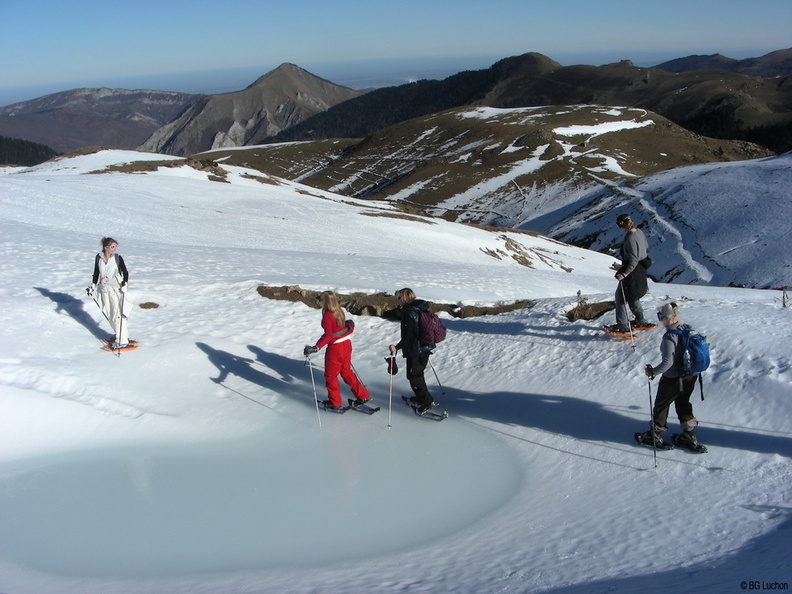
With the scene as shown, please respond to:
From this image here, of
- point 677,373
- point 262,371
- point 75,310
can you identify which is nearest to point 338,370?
point 262,371

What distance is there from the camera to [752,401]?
9.19 m

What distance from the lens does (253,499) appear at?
8.26m

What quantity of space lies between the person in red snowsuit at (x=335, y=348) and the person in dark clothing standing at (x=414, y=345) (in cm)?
96

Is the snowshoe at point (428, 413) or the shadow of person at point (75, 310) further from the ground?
the shadow of person at point (75, 310)

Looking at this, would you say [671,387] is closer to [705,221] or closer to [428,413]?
[428,413]

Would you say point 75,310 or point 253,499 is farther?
point 75,310

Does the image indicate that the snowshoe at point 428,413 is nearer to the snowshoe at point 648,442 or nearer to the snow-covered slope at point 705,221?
the snowshoe at point 648,442

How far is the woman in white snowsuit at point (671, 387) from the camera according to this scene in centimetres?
831

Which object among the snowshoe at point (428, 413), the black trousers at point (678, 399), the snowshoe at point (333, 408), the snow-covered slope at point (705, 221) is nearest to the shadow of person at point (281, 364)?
the snowshoe at point (333, 408)

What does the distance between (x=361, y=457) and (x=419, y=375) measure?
1983 mm

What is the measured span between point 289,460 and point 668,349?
6090 mm

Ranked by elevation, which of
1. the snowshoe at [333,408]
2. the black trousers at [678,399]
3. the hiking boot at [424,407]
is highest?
the black trousers at [678,399]

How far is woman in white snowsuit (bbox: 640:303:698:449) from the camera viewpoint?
831 cm

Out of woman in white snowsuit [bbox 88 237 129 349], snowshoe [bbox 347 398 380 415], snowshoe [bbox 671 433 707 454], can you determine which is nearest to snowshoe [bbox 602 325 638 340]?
snowshoe [bbox 671 433 707 454]
